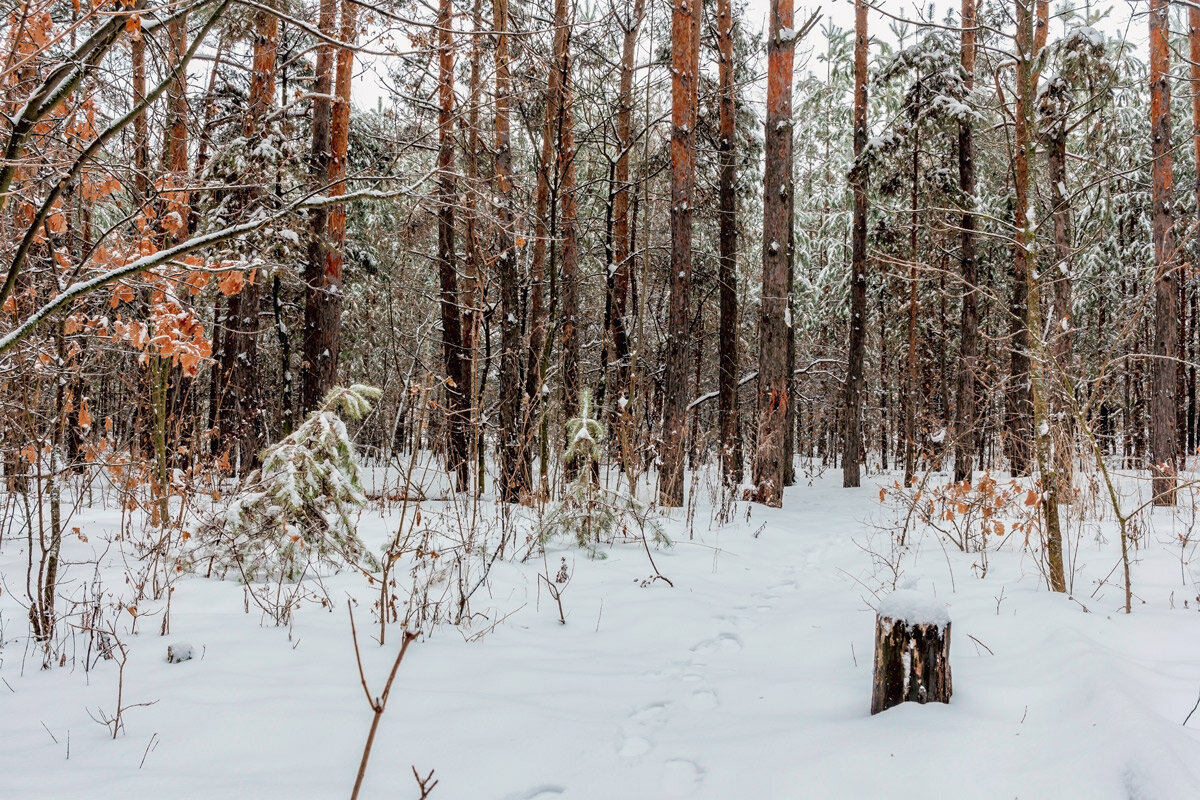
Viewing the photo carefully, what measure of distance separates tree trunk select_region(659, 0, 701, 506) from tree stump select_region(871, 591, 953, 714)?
4907 mm

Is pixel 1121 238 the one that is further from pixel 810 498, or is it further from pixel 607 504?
pixel 607 504

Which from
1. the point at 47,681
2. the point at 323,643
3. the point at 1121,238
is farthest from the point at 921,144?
the point at 47,681

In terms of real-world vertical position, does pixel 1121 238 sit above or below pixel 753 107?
below

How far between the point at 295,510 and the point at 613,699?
2385 mm

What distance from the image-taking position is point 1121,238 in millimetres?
17297

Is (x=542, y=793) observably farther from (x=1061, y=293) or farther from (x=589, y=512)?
(x=1061, y=293)

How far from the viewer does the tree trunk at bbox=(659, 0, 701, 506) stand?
26.2 feet

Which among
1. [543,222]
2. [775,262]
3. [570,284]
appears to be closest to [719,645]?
[543,222]

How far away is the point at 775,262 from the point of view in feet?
27.7

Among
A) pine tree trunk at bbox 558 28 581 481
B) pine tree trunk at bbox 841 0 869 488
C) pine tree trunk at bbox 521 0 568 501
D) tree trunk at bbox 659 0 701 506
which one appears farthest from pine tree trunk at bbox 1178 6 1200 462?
pine tree trunk at bbox 558 28 581 481

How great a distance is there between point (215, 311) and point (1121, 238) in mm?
21024

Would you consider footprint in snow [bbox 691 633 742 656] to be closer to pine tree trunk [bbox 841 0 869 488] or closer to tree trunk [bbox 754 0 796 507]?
tree trunk [bbox 754 0 796 507]

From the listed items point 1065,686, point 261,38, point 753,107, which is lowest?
point 1065,686

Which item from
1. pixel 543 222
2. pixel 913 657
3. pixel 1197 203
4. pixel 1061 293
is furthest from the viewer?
pixel 1197 203
